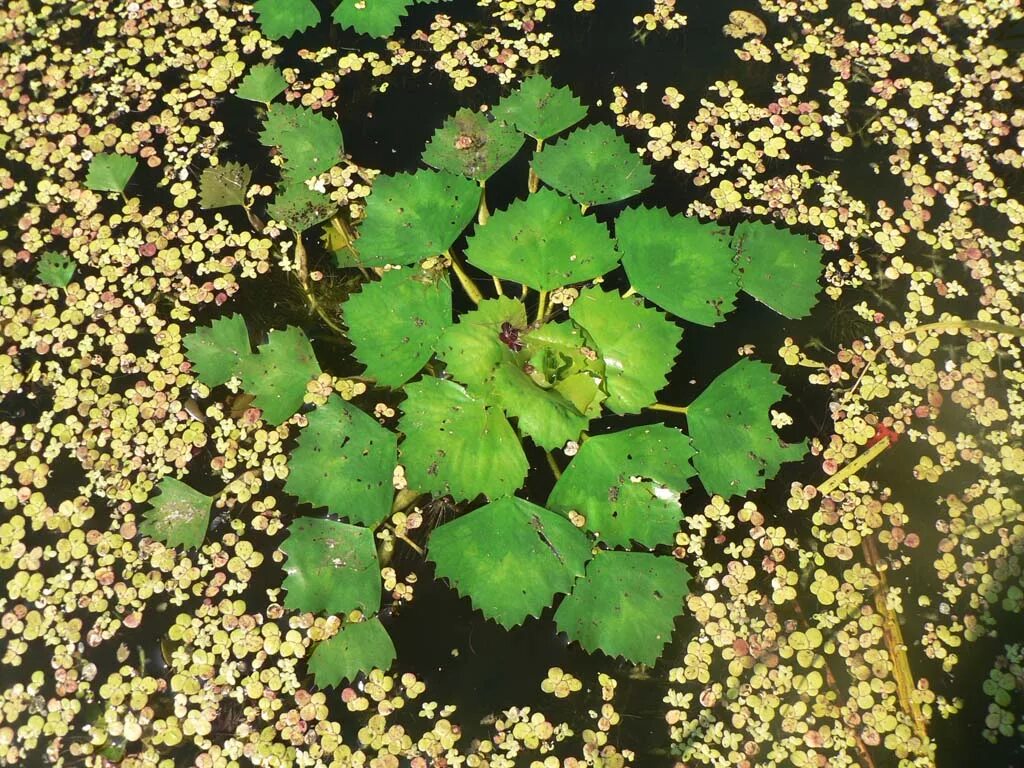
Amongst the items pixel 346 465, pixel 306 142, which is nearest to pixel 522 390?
pixel 346 465

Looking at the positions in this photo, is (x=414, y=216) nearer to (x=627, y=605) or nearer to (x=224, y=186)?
(x=224, y=186)

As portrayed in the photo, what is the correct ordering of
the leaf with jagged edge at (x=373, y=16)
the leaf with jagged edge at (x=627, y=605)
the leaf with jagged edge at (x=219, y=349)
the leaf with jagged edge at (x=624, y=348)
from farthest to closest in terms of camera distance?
the leaf with jagged edge at (x=373, y=16)
the leaf with jagged edge at (x=219, y=349)
the leaf with jagged edge at (x=624, y=348)
the leaf with jagged edge at (x=627, y=605)

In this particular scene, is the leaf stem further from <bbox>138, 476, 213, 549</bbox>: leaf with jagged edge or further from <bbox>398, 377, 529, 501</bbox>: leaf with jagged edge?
<bbox>138, 476, 213, 549</bbox>: leaf with jagged edge

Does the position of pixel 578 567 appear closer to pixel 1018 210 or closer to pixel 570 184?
pixel 570 184

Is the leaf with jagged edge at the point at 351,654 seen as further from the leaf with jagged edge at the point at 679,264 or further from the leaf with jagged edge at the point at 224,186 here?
the leaf with jagged edge at the point at 224,186

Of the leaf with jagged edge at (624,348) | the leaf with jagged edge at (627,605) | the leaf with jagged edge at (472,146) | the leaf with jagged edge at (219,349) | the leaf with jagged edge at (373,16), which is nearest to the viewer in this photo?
the leaf with jagged edge at (627,605)

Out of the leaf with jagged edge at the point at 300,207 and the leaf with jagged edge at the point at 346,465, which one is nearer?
the leaf with jagged edge at the point at 346,465

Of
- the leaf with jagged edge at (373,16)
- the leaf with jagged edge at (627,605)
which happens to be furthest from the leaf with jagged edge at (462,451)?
the leaf with jagged edge at (373,16)

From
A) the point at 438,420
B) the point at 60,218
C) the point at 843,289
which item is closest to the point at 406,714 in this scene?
the point at 438,420
